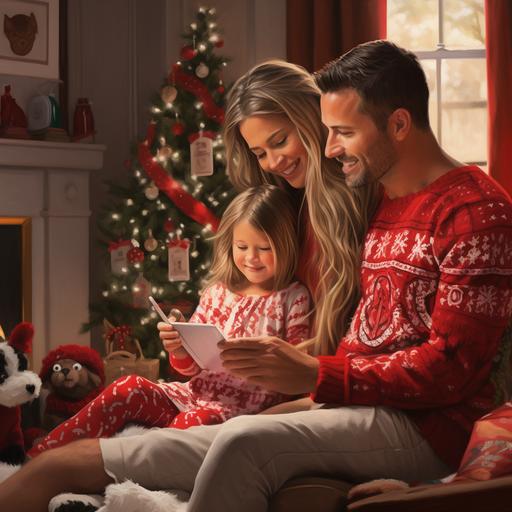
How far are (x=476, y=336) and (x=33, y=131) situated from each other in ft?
11.4

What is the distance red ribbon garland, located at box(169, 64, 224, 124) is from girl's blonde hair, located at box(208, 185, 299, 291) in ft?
7.16

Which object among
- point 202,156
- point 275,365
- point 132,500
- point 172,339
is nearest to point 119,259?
point 202,156

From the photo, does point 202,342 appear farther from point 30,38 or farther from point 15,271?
point 30,38

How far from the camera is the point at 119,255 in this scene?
4.66 m

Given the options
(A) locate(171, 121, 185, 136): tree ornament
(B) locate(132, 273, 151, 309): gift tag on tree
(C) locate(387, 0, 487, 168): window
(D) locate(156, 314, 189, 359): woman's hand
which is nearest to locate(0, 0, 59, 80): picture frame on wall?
(A) locate(171, 121, 185, 136): tree ornament

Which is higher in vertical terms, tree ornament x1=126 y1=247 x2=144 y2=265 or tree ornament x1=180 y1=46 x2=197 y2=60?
tree ornament x1=180 y1=46 x2=197 y2=60

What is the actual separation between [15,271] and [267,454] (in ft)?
10.8

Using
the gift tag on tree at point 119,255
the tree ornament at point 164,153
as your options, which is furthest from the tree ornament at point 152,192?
the gift tag on tree at point 119,255

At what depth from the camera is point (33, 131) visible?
482 centimetres

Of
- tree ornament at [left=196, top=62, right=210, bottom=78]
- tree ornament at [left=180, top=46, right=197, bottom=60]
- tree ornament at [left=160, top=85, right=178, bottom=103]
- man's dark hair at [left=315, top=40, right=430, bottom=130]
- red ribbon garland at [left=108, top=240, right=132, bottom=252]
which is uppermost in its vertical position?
tree ornament at [left=180, top=46, right=197, bottom=60]

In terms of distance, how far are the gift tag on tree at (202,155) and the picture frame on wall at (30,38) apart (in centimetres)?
85

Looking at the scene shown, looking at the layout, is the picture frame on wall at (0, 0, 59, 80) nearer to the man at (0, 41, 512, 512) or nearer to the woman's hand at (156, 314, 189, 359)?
the woman's hand at (156, 314, 189, 359)

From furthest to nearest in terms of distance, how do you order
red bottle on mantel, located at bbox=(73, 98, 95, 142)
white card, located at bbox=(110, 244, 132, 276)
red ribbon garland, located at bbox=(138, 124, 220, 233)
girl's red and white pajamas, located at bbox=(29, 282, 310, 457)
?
red bottle on mantel, located at bbox=(73, 98, 95, 142)
white card, located at bbox=(110, 244, 132, 276)
red ribbon garland, located at bbox=(138, 124, 220, 233)
girl's red and white pajamas, located at bbox=(29, 282, 310, 457)

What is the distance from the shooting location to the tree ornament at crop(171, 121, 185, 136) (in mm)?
4605
